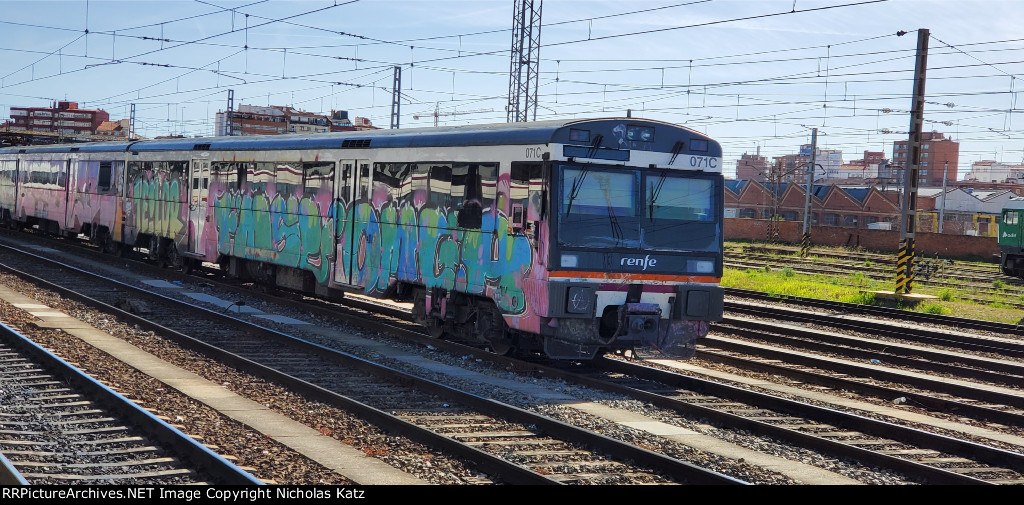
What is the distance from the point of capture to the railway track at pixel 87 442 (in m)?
7.58

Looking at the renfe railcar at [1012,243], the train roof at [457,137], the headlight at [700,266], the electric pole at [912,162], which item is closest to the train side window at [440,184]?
the train roof at [457,137]

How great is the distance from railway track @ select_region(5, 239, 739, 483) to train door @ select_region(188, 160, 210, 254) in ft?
20.0

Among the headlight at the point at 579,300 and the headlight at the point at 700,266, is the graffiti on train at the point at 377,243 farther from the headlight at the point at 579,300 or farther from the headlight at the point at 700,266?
the headlight at the point at 700,266

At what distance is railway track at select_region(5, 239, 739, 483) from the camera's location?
8297 millimetres

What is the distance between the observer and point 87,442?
8.77 m

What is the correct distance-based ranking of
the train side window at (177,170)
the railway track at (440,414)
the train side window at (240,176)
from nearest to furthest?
the railway track at (440,414) → the train side window at (240,176) → the train side window at (177,170)

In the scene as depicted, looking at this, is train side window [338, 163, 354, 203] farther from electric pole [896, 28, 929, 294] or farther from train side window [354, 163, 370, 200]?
electric pole [896, 28, 929, 294]

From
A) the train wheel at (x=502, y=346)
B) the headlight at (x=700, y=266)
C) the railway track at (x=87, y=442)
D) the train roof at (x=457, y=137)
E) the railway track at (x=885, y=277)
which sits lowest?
the railway track at (x=87, y=442)

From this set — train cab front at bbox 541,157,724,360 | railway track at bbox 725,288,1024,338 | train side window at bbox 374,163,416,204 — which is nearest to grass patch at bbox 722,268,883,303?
railway track at bbox 725,288,1024,338

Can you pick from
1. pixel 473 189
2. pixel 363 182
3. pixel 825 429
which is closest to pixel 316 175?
pixel 363 182

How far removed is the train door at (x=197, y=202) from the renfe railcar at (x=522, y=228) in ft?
13.2

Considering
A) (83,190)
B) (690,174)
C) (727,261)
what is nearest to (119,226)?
(83,190)

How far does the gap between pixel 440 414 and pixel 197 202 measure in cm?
1475
